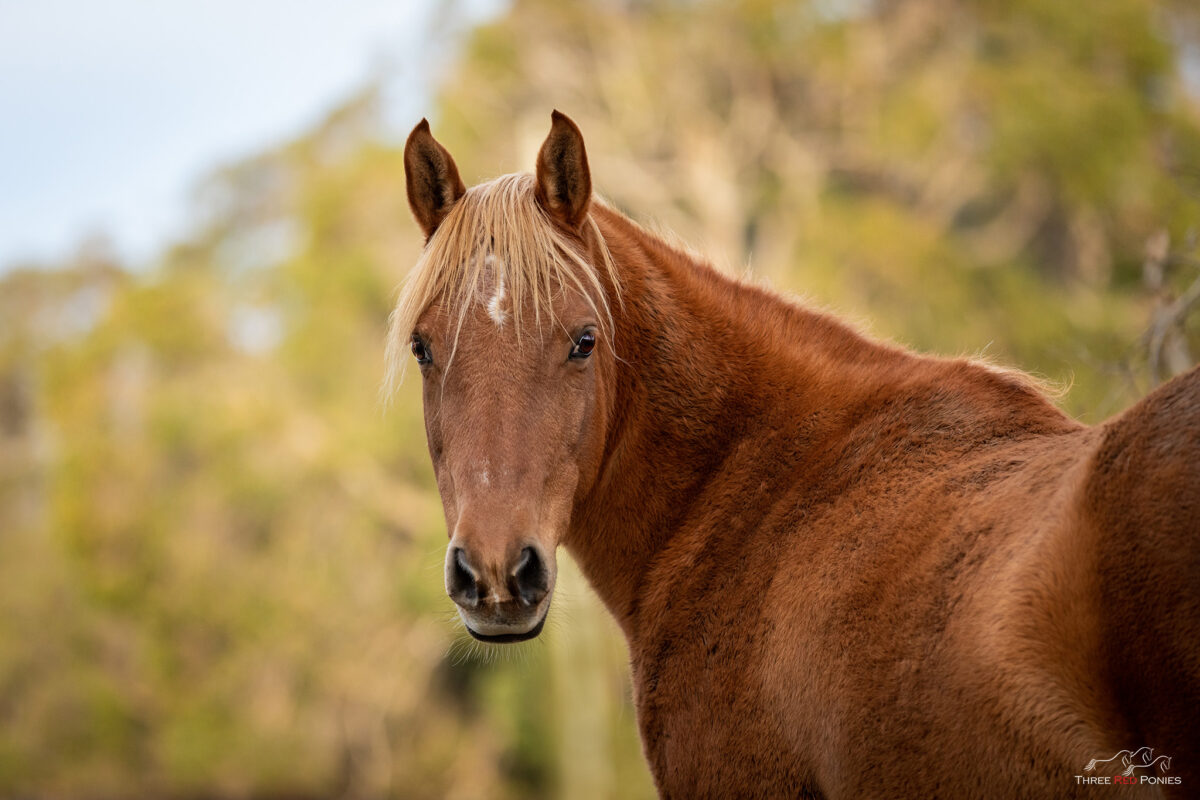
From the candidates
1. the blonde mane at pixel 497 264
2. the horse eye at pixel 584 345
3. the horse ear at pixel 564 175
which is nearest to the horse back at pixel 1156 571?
the horse eye at pixel 584 345

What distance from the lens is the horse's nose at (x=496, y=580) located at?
3.30m

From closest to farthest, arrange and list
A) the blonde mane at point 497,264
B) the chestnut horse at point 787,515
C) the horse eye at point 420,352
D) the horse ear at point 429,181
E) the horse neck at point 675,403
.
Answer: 1. the chestnut horse at point 787,515
2. the blonde mane at point 497,264
3. the horse eye at point 420,352
4. the horse ear at point 429,181
5. the horse neck at point 675,403

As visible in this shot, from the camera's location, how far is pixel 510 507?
3453 mm

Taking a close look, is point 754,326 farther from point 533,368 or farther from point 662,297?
point 533,368

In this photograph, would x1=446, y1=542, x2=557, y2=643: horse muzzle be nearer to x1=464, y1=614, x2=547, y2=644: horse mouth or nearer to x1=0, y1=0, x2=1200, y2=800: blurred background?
x1=464, y1=614, x2=547, y2=644: horse mouth

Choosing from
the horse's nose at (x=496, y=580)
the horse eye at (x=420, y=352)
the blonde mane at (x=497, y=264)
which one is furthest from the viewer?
the horse eye at (x=420, y=352)

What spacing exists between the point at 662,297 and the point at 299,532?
2199 cm

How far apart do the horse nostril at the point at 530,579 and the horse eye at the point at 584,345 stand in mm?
745

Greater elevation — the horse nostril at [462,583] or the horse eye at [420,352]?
the horse eye at [420,352]

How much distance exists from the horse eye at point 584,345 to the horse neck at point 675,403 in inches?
8.8

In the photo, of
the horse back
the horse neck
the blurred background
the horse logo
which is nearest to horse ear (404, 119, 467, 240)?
the horse neck

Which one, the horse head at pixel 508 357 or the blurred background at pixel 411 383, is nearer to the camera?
the horse head at pixel 508 357

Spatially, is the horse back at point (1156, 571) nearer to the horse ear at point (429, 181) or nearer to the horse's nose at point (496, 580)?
the horse's nose at point (496, 580)

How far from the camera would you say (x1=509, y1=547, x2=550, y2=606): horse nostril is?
11.0 ft
